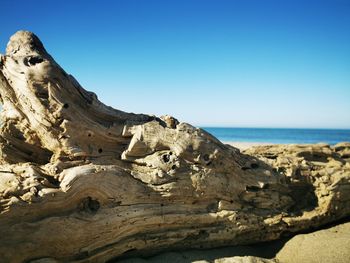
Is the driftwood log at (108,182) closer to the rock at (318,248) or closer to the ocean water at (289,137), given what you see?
the rock at (318,248)

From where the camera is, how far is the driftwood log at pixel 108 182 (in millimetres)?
4082

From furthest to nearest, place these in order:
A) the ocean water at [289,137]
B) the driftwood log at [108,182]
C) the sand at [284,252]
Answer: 1. the ocean water at [289,137]
2. the sand at [284,252]
3. the driftwood log at [108,182]

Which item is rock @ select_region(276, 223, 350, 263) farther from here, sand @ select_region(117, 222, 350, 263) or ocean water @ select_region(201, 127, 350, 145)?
ocean water @ select_region(201, 127, 350, 145)

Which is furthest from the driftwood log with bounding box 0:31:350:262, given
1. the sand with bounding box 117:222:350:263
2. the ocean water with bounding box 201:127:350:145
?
the ocean water with bounding box 201:127:350:145

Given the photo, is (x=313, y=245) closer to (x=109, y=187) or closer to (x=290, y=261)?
(x=290, y=261)

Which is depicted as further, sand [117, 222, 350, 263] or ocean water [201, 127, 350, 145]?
ocean water [201, 127, 350, 145]

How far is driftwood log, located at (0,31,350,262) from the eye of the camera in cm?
408

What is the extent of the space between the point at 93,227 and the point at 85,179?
2.22 ft

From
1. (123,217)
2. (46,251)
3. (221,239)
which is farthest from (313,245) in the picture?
(46,251)

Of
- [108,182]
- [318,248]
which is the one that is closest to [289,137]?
[318,248]

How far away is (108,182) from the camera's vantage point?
447cm

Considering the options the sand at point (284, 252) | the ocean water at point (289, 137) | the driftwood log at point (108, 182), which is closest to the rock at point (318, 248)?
the sand at point (284, 252)

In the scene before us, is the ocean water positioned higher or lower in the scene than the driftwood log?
lower

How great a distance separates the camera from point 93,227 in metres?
4.26
